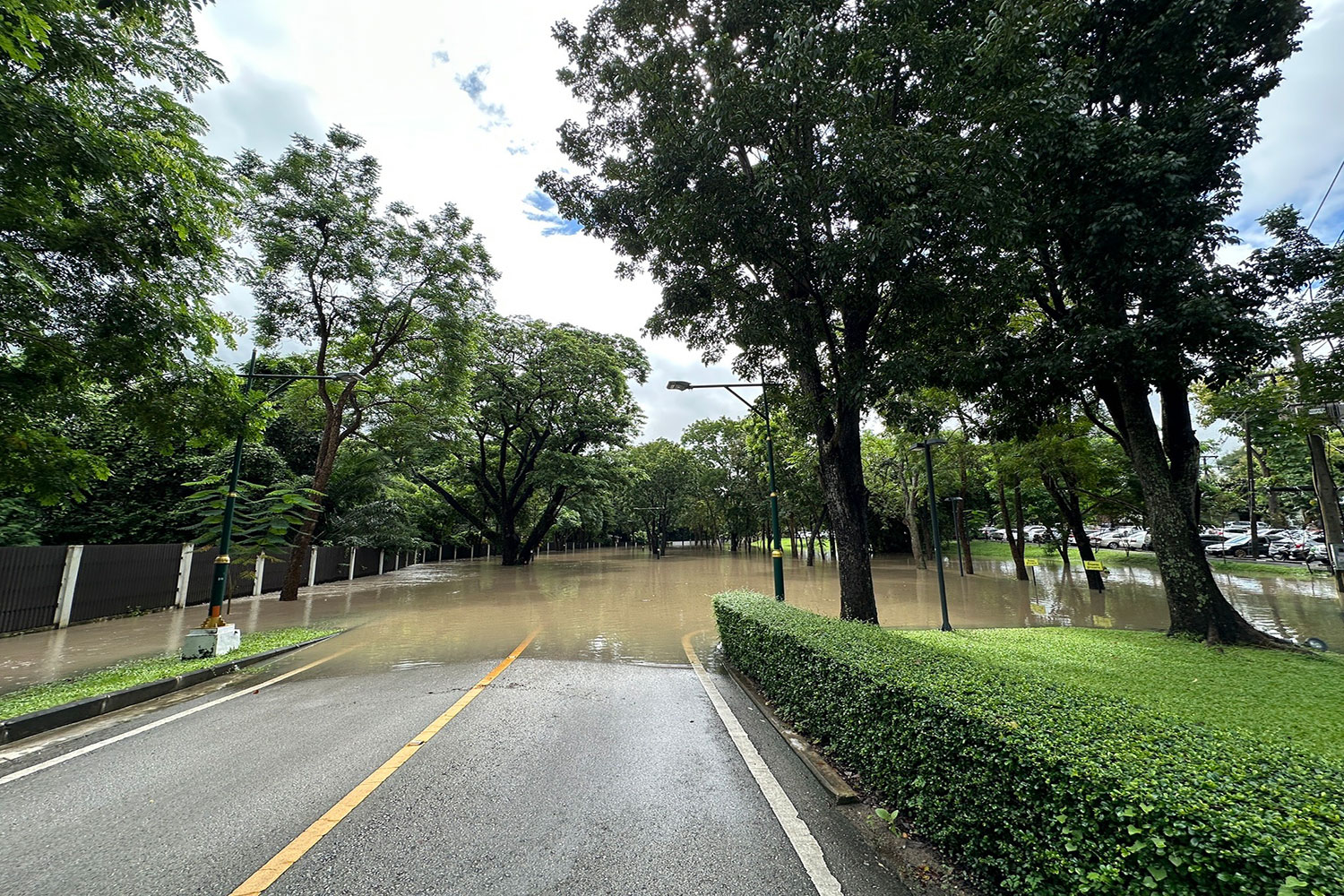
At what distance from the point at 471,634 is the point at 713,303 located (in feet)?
26.2

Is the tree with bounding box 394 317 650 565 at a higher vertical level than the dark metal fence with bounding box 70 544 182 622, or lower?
higher

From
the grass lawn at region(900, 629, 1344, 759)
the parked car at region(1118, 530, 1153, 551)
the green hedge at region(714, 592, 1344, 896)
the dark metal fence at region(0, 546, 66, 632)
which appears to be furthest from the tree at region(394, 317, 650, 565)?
the parked car at region(1118, 530, 1153, 551)

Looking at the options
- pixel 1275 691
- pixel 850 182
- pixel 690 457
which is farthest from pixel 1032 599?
pixel 690 457

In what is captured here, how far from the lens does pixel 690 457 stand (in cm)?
5025

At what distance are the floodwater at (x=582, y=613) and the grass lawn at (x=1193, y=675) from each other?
417 centimetres

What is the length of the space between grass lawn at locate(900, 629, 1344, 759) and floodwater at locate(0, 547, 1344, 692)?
4165 millimetres

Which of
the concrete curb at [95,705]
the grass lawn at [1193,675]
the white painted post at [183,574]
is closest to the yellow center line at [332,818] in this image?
the concrete curb at [95,705]

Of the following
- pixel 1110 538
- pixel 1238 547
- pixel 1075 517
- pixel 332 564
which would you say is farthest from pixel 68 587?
pixel 1110 538

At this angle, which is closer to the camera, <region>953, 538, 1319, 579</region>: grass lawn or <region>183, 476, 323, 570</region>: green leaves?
<region>183, 476, 323, 570</region>: green leaves

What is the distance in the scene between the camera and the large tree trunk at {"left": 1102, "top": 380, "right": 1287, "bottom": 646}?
9.07 m

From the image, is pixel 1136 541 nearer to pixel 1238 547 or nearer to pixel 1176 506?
pixel 1238 547

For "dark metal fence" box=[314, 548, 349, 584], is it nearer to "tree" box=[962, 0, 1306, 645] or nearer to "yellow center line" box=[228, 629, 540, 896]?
"yellow center line" box=[228, 629, 540, 896]

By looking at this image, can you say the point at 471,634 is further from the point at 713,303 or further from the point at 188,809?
the point at 713,303

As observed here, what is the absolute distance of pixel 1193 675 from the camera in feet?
21.5
